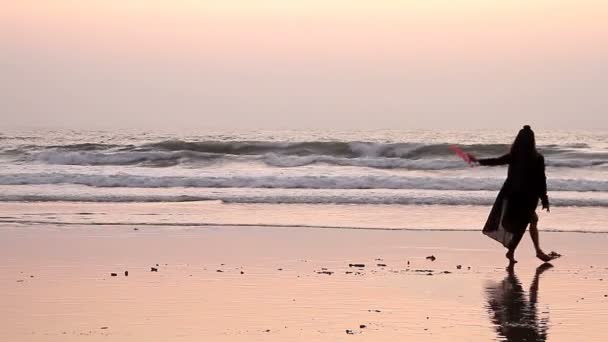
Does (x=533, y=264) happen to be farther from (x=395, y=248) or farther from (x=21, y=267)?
(x=21, y=267)

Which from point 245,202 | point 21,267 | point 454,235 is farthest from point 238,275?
point 245,202

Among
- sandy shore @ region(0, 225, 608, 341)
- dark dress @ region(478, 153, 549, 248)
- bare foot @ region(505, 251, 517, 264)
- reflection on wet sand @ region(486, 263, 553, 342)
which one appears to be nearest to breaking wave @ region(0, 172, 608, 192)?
sandy shore @ region(0, 225, 608, 341)

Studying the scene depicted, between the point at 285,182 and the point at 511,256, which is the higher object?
the point at 285,182

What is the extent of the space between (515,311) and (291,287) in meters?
1.94

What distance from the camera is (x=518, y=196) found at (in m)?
11.8

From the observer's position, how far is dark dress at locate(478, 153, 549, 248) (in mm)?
11789

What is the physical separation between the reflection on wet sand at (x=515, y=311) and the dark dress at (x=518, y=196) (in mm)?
1445

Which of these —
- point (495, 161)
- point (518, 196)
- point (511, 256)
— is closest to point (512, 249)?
point (511, 256)

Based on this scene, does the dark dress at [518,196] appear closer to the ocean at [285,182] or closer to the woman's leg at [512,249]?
the woman's leg at [512,249]

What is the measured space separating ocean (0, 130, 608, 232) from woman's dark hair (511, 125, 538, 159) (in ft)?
9.46

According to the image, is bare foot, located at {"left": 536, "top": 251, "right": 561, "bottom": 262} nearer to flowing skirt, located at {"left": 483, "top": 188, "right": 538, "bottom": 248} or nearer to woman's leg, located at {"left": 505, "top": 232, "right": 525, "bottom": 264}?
woman's leg, located at {"left": 505, "top": 232, "right": 525, "bottom": 264}

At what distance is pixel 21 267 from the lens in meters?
10.4

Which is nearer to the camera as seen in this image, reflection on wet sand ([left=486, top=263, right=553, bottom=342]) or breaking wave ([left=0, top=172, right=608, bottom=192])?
reflection on wet sand ([left=486, top=263, right=553, bottom=342])

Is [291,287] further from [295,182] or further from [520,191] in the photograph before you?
[295,182]
